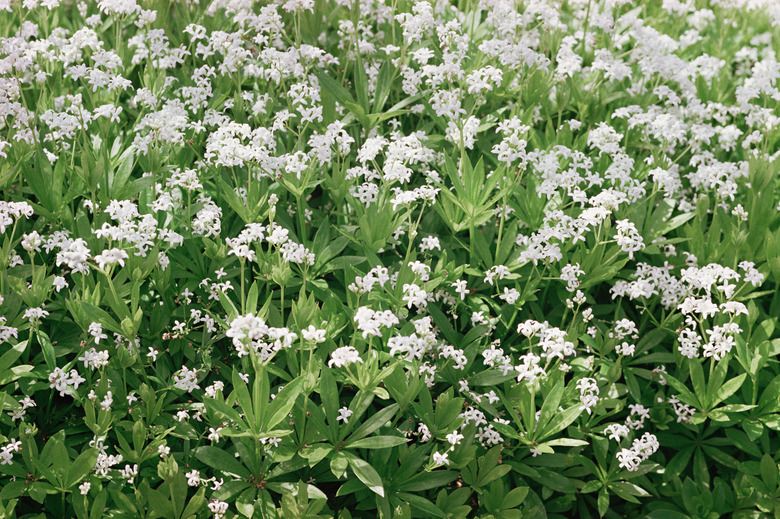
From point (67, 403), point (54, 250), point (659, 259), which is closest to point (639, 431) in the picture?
point (659, 259)

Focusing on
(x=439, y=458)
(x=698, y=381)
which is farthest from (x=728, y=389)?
(x=439, y=458)

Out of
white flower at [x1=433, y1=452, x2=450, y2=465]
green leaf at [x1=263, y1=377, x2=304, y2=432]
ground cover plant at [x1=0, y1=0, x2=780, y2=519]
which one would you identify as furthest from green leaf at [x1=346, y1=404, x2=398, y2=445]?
green leaf at [x1=263, y1=377, x2=304, y2=432]

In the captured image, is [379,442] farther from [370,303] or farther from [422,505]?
[370,303]

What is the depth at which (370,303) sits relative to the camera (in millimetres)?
3959

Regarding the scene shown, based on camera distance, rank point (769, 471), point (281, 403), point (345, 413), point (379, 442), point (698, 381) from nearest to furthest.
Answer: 1. point (281, 403)
2. point (379, 442)
3. point (345, 413)
4. point (769, 471)
5. point (698, 381)

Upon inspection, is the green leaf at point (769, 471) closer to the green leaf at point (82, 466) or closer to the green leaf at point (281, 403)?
the green leaf at point (281, 403)

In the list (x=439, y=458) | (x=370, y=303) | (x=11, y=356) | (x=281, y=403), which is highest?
(x=370, y=303)

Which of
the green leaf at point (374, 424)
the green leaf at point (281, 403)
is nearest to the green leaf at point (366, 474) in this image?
the green leaf at point (374, 424)

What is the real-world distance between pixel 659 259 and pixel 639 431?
1163 millimetres

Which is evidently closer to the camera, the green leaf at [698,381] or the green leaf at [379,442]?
the green leaf at [379,442]

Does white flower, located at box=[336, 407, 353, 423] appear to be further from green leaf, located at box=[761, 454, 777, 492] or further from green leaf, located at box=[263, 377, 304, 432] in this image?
green leaf, located at box=[761, 454, 777, 492]

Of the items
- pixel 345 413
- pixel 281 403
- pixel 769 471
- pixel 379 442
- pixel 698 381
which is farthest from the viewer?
pixel 698 381

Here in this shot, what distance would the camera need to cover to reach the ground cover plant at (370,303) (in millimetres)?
3488

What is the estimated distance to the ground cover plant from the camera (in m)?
3.49
